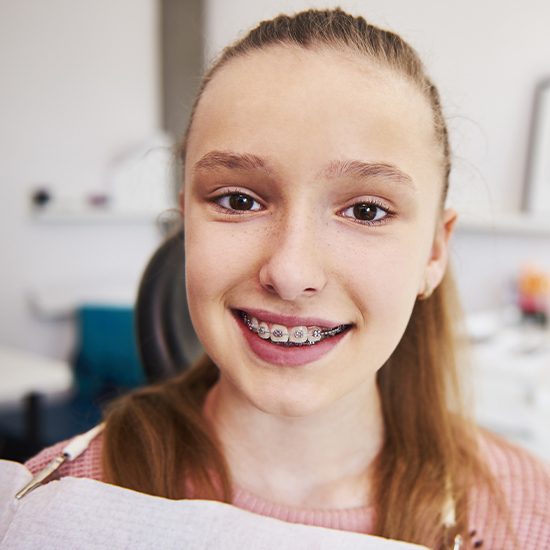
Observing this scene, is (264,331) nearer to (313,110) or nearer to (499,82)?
(313,110)

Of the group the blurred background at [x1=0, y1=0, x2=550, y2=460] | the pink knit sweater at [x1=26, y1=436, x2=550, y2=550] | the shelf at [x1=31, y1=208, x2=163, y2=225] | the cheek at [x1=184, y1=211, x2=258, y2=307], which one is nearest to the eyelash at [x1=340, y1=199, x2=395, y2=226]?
the cheek at [x1=184, y1=211, x2=258, y2=307]

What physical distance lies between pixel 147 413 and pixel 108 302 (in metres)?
1.88

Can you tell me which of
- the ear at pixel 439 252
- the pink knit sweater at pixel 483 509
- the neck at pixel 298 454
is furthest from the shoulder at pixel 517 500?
the ear at pixel 439 252

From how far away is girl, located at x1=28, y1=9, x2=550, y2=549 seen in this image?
0.57m

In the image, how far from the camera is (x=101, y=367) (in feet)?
7.71

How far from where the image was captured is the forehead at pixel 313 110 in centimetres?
56

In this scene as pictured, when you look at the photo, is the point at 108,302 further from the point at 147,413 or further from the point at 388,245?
the point at 388,245

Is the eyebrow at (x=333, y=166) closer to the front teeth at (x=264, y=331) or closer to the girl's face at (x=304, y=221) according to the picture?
the girl's face at (x=304, y=221)

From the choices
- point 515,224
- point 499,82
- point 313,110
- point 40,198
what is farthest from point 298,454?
point 40,198

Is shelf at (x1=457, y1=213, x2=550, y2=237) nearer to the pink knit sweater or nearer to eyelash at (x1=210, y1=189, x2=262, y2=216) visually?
the pink knit sweater

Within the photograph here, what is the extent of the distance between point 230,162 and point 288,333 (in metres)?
0.18

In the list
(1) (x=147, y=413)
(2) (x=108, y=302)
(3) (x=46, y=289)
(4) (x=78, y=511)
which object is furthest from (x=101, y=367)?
(4) (x=78, y=511)

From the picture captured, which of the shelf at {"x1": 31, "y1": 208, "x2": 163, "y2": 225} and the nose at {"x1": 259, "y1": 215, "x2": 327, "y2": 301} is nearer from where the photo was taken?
the nose at {"x1": 259, "y1": 215, "x2": 327, "y2": 301}

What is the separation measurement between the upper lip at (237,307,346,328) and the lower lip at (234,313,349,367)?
0.8 inches
